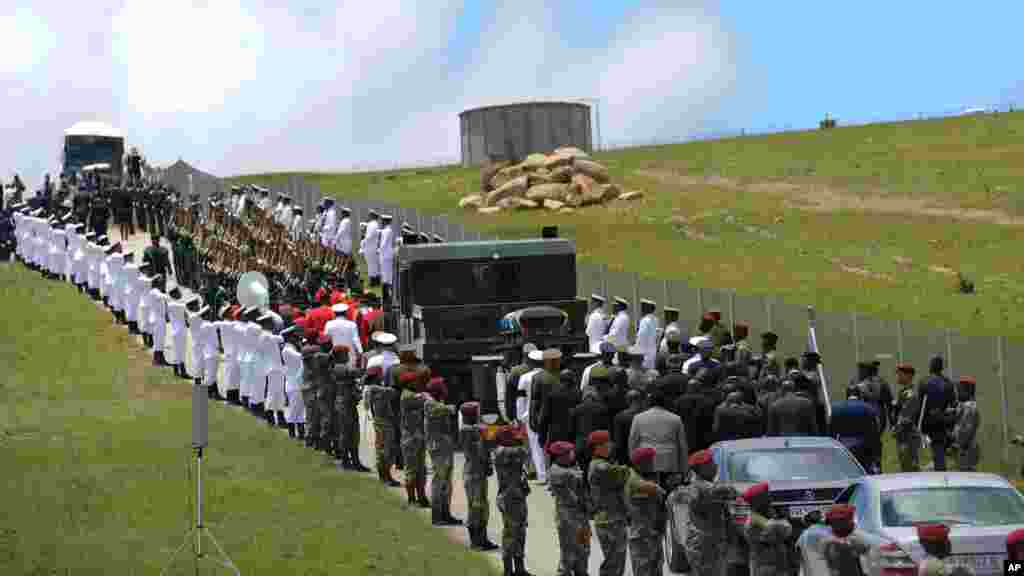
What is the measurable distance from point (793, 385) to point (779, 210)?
52705 millimetres

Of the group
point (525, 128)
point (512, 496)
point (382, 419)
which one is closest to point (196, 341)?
point (382, 419)

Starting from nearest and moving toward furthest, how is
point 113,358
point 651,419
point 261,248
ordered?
point 651,419, point 113,358, point 261,248

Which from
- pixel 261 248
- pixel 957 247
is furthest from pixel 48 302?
pixel 957 247

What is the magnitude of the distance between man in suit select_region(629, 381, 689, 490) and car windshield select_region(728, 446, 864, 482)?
1.54m

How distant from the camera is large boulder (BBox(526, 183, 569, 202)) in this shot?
72062 mm

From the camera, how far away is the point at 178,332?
3484 cm

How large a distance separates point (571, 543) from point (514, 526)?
31.6 inches

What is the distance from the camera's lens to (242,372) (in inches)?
1235

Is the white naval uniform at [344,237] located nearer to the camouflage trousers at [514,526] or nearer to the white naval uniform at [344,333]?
the white naval uniform at [344,333]

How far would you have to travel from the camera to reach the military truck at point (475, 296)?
101ft

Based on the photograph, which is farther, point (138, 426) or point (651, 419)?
point (138, 426)

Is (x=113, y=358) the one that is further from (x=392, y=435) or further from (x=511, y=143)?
(x=511, y=143)

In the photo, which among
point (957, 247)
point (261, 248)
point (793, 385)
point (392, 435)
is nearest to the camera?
point (793, 385)

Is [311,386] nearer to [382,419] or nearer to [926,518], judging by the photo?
[382,419]
